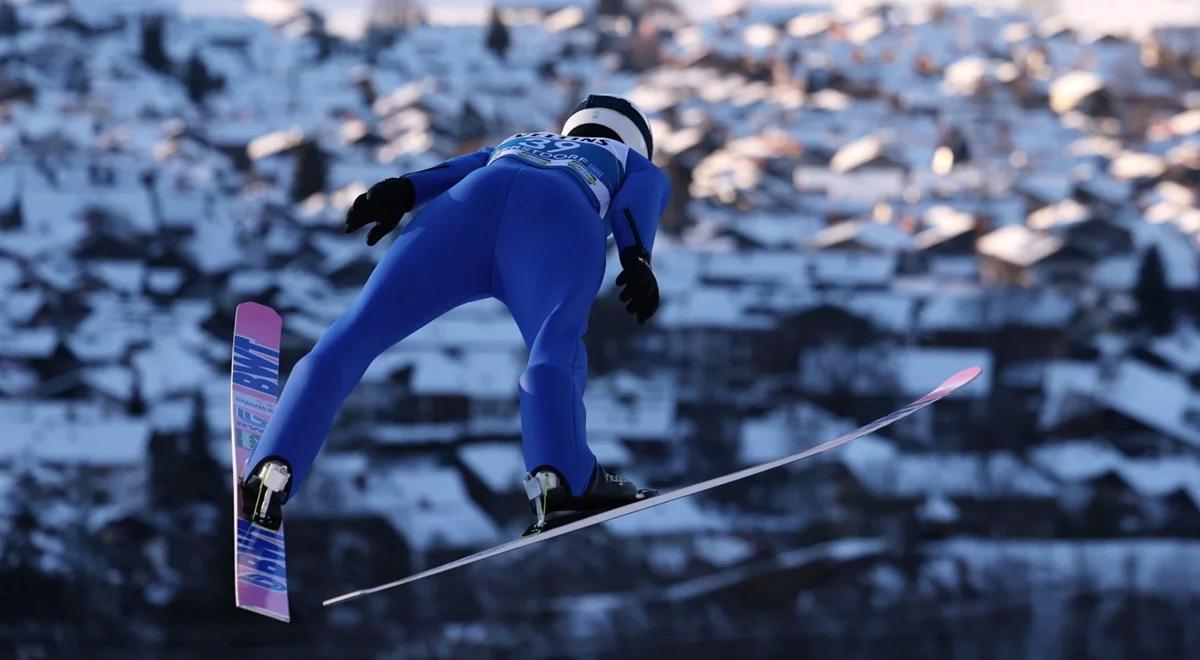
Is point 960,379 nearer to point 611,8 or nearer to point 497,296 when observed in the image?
point 497,296

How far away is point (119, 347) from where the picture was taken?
103 ft

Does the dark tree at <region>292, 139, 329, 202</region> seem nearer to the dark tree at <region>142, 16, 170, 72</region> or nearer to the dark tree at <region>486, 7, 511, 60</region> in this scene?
the dark tree at <region>142, 16, 170, 72</region>

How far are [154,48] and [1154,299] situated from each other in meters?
39.7

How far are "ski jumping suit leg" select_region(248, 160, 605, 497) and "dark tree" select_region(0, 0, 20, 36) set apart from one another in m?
65.8

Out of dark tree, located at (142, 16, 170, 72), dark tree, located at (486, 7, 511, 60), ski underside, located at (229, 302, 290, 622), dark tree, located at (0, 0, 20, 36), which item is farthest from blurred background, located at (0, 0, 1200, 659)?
dark tree, located at (486, 7, 511, 60)

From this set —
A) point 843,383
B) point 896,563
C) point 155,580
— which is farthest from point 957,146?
point 155,580

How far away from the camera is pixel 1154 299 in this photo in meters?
35.6

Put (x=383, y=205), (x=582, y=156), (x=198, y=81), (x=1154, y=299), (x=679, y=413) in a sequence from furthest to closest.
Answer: (x=198, y=81), (x=1154, y=299), (x=679, y=413), (x=582, y=156), (x=383, y=205)

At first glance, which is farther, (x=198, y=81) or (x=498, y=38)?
(x=498, y=38)

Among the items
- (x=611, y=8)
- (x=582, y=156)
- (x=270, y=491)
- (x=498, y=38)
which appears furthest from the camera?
(x=611, y=8)

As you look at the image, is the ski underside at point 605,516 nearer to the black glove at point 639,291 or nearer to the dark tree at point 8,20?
the black glove at point 639,291

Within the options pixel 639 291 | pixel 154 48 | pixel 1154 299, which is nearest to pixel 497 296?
pixel 639 291

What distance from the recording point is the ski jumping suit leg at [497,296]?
5.09 m

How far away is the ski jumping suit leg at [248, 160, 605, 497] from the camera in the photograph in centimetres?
509
